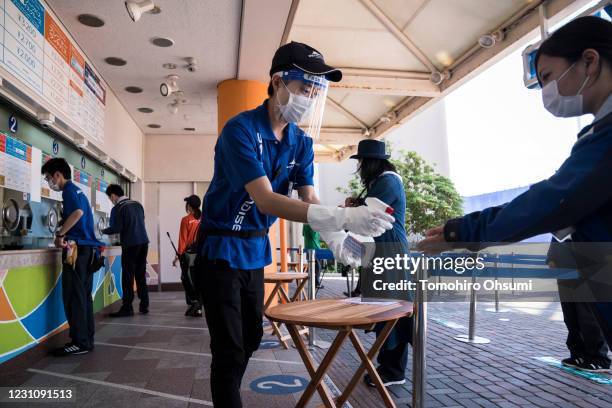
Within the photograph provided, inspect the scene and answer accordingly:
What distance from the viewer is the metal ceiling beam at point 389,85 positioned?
6.65 metres

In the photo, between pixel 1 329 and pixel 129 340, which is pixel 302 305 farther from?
pixel 129 340

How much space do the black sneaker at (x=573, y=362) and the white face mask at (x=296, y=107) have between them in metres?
3.35

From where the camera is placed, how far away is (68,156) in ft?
18.5

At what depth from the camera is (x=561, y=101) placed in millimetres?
1474

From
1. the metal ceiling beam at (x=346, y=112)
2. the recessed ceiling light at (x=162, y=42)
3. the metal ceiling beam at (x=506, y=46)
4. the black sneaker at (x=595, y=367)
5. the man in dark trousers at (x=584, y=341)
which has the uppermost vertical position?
the metal ceiling beam at (x=346, y=112)

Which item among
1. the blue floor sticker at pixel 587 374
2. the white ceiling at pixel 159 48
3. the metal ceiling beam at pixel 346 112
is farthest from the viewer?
the metal ceiling beam at pixel 346 112

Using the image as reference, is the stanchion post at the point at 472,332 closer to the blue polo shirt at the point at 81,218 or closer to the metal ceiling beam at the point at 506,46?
the metal ceiling beam at the point at 506,46

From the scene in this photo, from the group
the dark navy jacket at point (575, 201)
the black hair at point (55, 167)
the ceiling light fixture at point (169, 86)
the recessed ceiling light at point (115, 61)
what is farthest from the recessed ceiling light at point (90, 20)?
the dark navy jacket at point (575, 201)

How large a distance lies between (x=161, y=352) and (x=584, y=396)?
145 inches

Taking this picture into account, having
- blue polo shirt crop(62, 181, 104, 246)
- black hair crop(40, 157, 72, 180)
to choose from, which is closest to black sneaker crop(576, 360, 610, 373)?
blue polo shirt crop(62, 181, 104, 246)

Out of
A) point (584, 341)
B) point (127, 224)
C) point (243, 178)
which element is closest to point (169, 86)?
point (127, 224)

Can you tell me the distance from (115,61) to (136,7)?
2.00 metres

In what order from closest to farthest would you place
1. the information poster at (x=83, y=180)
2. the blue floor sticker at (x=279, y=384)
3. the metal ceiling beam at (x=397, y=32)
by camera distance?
the blue floor sticker at (x=279, y=384), the metal ceiling beam at (x=397, y=32), the information poster at (x=83, y=180)

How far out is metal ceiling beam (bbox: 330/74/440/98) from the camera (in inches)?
262
